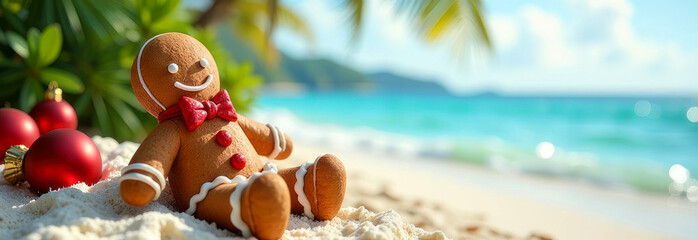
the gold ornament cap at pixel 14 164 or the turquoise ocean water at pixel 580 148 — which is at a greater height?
the turquoise ocean water at pixel 580 148

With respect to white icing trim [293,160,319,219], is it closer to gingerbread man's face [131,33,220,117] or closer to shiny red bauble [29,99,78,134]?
gingerbread man's face [131,33,220,117]

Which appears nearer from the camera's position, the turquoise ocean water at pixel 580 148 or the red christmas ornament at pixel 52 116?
the red christmas ornament at pixel 52 116

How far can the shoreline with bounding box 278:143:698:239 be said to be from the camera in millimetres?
3482

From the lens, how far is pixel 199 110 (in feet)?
5.90

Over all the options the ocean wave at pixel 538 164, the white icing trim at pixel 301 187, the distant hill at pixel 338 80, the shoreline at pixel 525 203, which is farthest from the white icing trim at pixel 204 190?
the distant hill at pixel 338 80

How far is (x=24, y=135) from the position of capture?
246 cm

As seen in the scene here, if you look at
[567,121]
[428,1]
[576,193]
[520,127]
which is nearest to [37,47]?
[428,1]

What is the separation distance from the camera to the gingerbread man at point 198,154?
1635mm

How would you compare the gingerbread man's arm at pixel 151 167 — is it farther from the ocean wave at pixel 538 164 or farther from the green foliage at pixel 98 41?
the ocean wave at pixel 538 164

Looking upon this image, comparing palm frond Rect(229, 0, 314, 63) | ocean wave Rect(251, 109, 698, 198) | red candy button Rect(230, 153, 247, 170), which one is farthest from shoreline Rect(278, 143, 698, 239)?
palm frond Rect(229, 0, 314, 63)

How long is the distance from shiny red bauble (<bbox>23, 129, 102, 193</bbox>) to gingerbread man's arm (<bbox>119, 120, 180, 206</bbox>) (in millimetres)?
507

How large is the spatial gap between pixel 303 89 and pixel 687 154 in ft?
164

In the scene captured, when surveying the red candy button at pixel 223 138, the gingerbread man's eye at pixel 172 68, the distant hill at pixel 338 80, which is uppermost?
the distant hill at pixel 338 80

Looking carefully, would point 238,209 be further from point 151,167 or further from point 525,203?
point 525,203
